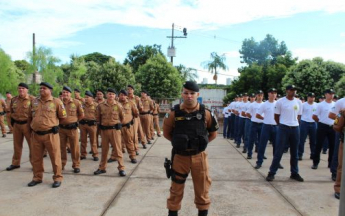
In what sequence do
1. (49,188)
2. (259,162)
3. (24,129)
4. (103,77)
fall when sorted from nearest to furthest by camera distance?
1. (49,188)
2. (24,129)
3. (259,162)
4. (103,77)

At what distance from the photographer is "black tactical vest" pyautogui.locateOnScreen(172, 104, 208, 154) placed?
3510 millimetres

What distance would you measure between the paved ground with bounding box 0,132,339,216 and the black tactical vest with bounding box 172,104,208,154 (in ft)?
4.02

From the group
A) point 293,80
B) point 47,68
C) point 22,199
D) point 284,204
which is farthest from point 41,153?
point 47,68

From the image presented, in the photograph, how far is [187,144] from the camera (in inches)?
137

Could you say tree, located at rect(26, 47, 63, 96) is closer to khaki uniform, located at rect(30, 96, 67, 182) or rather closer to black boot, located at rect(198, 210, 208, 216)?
khaki uniform, located at rect(30, 96, 67, 182)

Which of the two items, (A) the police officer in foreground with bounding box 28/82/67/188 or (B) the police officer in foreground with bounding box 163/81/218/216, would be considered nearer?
(B) the police officer in foreground with bounding box 163/81/218/216

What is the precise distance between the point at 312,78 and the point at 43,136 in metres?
16.5

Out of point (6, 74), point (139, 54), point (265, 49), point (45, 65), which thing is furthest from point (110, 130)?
point (139, 54)

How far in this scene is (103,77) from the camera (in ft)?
80.8

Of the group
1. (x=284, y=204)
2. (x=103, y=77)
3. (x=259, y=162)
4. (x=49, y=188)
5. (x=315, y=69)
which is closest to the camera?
(x=284, y=204)

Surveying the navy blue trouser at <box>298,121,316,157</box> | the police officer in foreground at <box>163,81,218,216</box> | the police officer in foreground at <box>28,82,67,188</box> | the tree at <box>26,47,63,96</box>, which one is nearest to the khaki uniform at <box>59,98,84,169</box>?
the police officer in foreground at <box>28,82,67,188</box>

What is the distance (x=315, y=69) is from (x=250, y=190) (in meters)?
14.9

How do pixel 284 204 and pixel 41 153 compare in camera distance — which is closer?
pixel 284 204

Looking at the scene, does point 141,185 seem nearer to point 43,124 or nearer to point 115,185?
point 115,185
